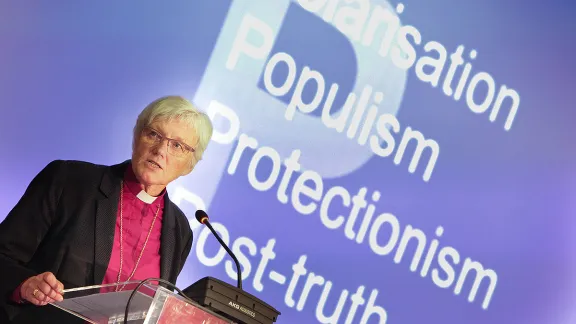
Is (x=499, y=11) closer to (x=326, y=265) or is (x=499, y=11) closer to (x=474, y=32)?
(x=474, y=32)

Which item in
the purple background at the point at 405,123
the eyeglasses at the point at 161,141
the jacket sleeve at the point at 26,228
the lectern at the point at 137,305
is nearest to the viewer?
the lectern at the point at 137,305

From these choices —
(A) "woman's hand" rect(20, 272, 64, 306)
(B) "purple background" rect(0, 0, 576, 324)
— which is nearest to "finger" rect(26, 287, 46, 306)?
(A) "woman's hand" rect(20, 272, 64, 306)

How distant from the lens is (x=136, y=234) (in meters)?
2.60

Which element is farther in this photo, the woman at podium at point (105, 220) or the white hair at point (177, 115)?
the white hair at point (177, 115)

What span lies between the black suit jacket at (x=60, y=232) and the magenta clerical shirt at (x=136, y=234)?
0.04 m

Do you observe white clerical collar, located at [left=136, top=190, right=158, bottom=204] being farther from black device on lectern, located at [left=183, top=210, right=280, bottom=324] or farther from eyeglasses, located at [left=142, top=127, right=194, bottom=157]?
black device on lectern, located at [left=183, top=210, right=280, bottom=324]

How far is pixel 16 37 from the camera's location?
337 cm

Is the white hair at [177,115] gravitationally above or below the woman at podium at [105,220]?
above

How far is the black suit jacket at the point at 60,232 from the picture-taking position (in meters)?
2.30

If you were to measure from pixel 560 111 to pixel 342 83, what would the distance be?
1408 mm

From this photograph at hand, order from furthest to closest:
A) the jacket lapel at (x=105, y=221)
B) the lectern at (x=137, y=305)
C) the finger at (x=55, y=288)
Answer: the jacket lapel at (x=105, y=221)
the finger at (x=55, y=288)
the lectern at (x=137, y=305)

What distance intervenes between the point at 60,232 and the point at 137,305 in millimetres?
602

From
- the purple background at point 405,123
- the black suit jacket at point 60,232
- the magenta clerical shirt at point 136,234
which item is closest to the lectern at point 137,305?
the black suit jacket at point 60,232

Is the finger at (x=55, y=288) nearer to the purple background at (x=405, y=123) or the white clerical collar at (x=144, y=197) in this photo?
the white clerical collar at (x=144, y=197)
